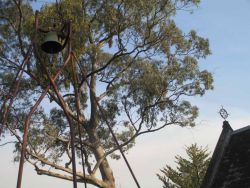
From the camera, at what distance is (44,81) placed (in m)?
18.7

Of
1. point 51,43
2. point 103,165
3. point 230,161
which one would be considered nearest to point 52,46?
point 51,43

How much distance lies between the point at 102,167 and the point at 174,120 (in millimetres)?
4653

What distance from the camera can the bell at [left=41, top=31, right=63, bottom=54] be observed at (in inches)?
217

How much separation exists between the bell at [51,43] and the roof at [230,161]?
10.1 meters

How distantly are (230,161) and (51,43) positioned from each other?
39.2 feet

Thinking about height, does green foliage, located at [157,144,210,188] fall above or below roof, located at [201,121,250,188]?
above

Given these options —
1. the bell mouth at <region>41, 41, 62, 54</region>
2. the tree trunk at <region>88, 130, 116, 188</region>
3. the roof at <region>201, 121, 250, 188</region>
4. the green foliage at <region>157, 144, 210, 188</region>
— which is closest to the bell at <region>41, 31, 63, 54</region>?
the bell mouth at <region>41, 41, 62, 54</region>

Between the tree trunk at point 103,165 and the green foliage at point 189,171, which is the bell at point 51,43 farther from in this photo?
the green foliage at point 189,171

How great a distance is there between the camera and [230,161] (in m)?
15.6

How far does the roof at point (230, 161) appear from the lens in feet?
46.4

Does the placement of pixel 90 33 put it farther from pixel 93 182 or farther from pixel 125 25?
pixel 93 182

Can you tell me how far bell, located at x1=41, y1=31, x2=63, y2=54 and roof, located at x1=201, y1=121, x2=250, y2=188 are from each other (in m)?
10.1

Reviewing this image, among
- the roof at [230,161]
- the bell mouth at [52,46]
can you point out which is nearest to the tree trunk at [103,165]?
the roof at [230,161]

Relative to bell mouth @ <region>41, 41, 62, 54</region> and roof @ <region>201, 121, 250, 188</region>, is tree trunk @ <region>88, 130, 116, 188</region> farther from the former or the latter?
bell mouth @ <region>41, 41, 62, 54</region>
